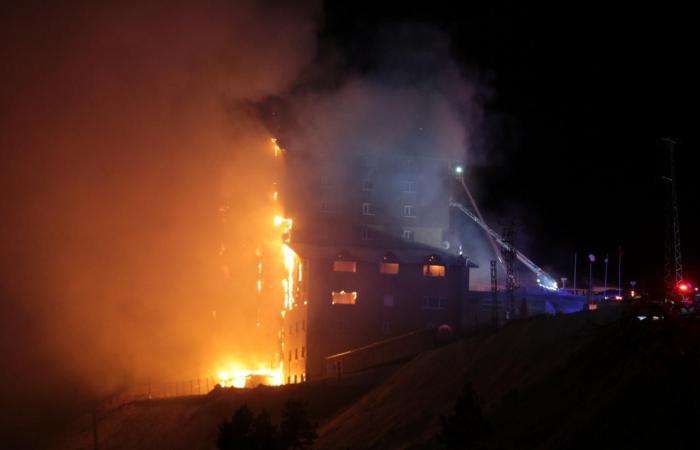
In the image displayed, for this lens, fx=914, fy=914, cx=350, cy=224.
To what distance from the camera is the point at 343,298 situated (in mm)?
70875

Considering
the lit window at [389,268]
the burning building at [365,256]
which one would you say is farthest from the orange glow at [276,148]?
the lit window at [389,268]

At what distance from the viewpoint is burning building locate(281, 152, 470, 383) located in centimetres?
7031

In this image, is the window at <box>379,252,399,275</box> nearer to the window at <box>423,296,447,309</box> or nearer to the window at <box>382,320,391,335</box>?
the window at <box>423,296,447,309</box>

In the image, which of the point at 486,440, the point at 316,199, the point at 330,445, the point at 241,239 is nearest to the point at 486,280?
the point at 316,199

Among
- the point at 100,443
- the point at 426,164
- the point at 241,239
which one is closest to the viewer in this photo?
the point at 100,443

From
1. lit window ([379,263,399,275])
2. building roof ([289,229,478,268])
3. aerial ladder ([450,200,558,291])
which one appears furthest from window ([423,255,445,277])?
aerial ladder ([450,200,558,291])

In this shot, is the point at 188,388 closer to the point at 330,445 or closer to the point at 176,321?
the point at 176,321

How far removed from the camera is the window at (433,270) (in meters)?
72.4

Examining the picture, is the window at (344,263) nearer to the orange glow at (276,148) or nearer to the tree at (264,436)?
the orange glow at (276,148)

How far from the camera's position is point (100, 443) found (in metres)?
64.2

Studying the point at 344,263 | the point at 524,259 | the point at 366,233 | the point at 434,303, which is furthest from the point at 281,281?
the point at 524,259

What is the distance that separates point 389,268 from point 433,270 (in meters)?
3.50

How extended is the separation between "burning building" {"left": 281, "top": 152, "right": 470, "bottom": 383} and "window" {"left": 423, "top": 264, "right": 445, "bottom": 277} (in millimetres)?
79

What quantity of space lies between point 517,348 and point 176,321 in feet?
210
